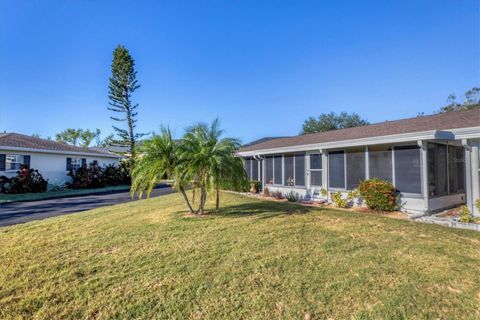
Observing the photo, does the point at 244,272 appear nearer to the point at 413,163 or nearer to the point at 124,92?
the point at 413,163

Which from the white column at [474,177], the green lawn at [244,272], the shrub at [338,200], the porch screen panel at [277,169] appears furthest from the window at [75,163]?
the white column at [474,177]

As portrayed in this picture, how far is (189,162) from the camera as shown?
6.85 m

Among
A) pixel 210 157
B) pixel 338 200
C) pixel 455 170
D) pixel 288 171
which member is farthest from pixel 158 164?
pixel 455 170

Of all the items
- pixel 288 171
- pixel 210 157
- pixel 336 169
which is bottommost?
pixel 288 171

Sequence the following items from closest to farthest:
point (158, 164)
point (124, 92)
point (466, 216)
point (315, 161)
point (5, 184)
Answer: point (158, 164)
point (466, 216)
point (315, 161)
point (5, 184)
point (124, 92)

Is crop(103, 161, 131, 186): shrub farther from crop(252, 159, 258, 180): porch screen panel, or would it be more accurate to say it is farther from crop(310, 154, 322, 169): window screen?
crop(310, 154, 322, 169): window screen

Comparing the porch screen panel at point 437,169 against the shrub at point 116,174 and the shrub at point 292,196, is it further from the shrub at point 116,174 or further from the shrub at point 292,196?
the shrub at point 116,174

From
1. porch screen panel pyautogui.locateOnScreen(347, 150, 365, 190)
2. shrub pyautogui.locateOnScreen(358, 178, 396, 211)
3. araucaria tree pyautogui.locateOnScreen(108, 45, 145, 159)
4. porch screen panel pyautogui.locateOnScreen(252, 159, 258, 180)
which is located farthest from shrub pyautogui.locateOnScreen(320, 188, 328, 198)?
araucaria tree pyautogui.locateOnScreen(108, 45, 145, 159)

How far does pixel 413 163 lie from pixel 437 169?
974mm

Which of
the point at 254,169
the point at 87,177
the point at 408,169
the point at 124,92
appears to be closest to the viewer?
the point at 408,169

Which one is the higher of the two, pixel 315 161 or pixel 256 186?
pixel 315 161

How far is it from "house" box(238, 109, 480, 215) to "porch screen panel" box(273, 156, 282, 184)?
5.56ft

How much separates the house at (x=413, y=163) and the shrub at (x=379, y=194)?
1.24ft

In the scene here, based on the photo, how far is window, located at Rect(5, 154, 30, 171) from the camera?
17672mm
